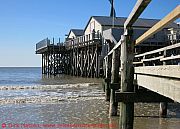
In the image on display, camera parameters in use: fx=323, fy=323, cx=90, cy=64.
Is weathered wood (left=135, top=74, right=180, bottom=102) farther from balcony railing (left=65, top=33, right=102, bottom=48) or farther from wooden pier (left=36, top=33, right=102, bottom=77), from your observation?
balcony railing (left=65, top=33, right=102, bottom=48)

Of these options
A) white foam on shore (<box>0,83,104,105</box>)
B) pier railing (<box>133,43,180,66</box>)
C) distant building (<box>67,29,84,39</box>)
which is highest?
distant building (<box>67,29,84,39</box>)

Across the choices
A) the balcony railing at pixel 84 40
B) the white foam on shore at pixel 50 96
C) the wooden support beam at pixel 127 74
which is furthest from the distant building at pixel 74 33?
the wooden support beam at pixel 127 74

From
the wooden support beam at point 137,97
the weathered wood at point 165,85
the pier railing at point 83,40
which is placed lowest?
the wooden support beam at point 137,97

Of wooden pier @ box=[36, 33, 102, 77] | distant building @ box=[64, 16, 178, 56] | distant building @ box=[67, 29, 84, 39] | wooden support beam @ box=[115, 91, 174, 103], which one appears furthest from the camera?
distant building @ box=[67, 29, 84, 39]

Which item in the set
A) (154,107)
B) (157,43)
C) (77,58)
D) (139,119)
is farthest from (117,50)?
(77,58)

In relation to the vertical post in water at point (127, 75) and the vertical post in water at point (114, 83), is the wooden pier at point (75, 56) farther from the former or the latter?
the vertical post in water at point (127, 75)

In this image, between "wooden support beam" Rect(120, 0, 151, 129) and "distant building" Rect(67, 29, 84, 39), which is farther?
"distant building" Rect(67, 29, 84, 39)

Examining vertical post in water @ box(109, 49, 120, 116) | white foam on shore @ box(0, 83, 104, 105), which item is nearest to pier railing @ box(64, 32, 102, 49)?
white foam on shore @ box(0, 83, 104, 105)

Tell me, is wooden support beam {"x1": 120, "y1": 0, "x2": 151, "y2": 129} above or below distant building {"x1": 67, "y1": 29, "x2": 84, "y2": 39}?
below

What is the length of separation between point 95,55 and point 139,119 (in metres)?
23.8

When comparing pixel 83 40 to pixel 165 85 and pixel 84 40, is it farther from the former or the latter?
pixel 165 85

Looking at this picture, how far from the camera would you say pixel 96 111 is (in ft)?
38.2

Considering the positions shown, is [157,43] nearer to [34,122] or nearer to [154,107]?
[154,107]

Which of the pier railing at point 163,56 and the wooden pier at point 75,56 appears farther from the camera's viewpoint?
the wooden pier at point 75,56
